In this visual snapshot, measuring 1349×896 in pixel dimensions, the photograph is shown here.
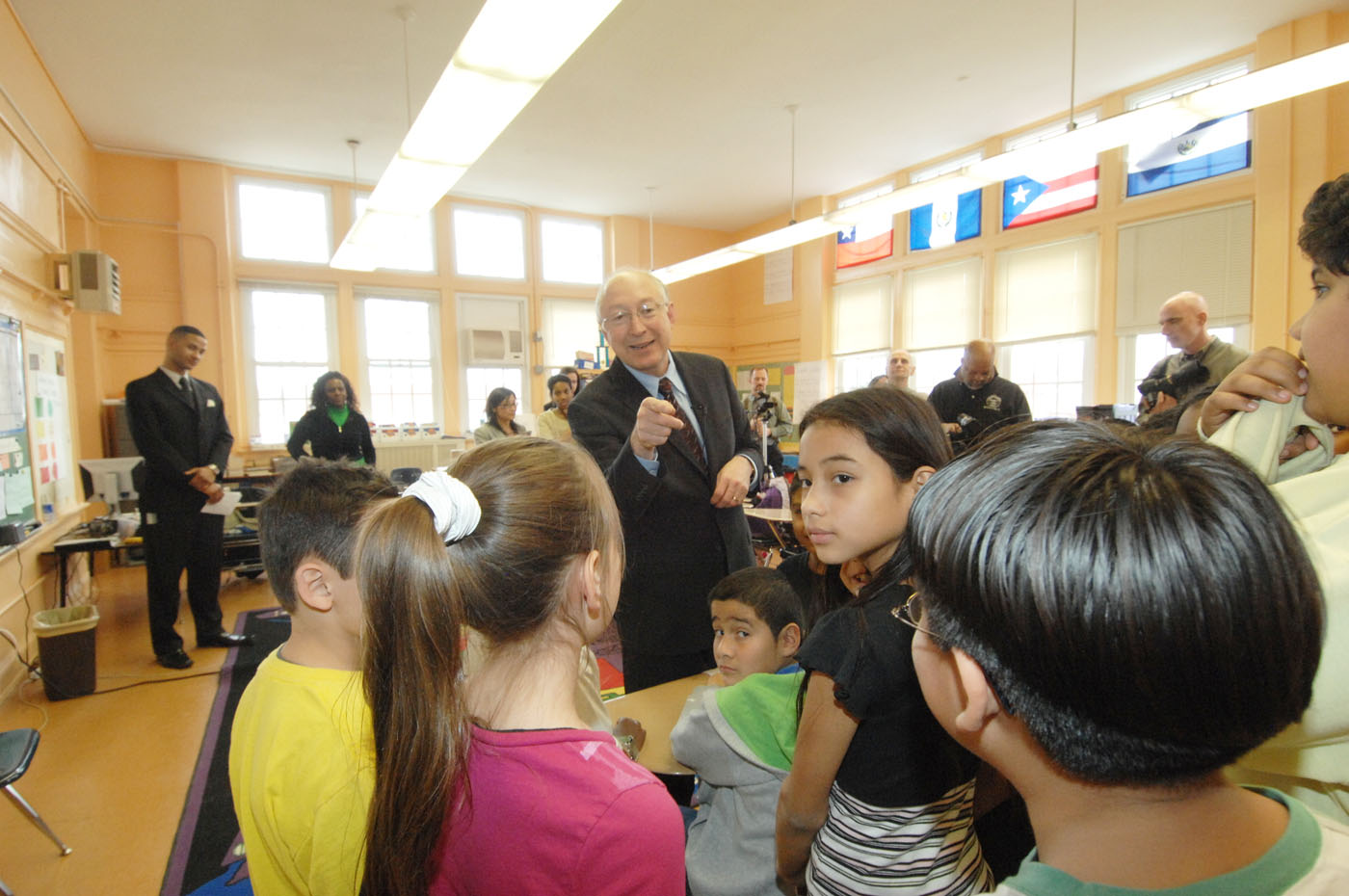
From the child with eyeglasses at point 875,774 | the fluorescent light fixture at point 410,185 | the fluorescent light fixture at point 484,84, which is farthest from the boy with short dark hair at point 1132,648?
the fluorescent light fixture at point 410,185

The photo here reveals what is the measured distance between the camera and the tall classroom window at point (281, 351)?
7.09 m

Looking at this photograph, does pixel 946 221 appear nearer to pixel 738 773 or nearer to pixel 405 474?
pixel 405 474

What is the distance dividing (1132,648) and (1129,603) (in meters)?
0.03

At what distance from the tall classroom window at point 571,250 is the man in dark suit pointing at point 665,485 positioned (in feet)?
23.6

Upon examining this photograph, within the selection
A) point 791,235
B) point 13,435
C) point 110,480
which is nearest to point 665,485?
point 13,435

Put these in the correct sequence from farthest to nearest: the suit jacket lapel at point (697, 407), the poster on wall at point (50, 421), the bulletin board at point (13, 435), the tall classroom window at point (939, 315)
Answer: the tall classroom window at point (939, 315), the poster on wall at point (50, 421), the bulletin board at point (13, 435), the suit jacket lapel at point (697, 407)

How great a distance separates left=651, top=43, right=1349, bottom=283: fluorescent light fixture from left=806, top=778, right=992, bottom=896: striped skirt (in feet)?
11.7

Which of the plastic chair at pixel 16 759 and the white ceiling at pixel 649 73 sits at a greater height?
the white ceiling at pixel 649 73

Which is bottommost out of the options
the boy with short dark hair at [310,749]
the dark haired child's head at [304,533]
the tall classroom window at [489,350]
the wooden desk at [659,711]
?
the wooden desk at [659,711]

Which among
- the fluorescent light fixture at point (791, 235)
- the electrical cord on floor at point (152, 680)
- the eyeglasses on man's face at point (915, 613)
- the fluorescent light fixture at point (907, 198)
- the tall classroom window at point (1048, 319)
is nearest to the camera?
the eyeglasses on man's face at point (915, 613)

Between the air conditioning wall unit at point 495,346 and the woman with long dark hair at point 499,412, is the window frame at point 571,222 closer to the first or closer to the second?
the air conditioning wall unit at point 495,346

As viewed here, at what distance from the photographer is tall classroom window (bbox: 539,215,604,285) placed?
8.64 meters

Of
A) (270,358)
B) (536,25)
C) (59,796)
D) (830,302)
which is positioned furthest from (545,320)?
(59,796)

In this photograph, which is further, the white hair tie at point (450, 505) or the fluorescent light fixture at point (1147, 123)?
the fluorescent light fixture at point (1147, 123)
